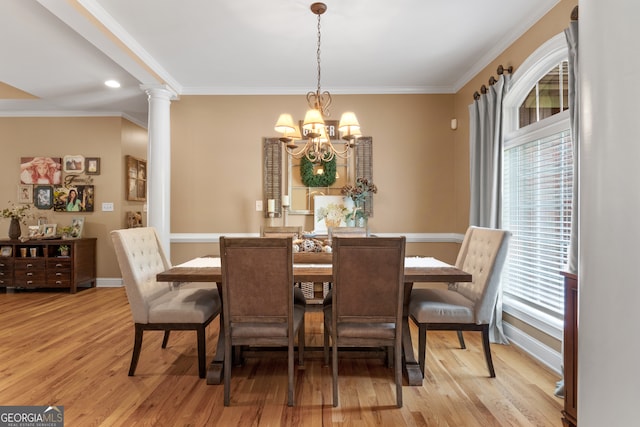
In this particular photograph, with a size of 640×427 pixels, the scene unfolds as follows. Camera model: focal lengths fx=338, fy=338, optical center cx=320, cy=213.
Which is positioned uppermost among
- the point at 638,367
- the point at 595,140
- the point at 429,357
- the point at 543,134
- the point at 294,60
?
the point at 294,60

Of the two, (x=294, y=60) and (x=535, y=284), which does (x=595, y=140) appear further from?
(x=294, y=60)

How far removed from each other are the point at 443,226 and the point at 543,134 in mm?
1807

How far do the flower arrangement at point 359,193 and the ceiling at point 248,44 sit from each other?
1184 mm

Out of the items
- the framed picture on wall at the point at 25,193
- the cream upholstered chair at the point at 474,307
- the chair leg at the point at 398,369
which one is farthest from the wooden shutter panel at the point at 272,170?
the framed picture on wall at the point at 25,193

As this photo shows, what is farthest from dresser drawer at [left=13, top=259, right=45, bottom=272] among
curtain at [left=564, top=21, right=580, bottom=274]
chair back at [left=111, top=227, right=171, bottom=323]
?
curtain at [left=564, top=21, right=580, bottom=274]

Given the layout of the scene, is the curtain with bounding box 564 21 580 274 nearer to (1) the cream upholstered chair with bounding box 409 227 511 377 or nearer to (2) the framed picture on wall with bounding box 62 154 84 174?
(1) the cream upholstered chair with bounding box 409 227 511 377

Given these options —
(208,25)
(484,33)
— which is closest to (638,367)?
(484,33)

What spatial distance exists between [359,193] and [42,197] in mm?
4801

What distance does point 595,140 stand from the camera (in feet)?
3.18

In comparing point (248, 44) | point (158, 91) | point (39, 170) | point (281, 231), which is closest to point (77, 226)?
point (39, 170)

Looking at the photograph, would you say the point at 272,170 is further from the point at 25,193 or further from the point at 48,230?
the point at 25,193

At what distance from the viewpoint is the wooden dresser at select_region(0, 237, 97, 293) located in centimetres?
472

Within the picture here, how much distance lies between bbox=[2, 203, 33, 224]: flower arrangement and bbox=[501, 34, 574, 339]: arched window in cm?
632

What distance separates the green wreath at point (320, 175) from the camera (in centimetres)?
418
